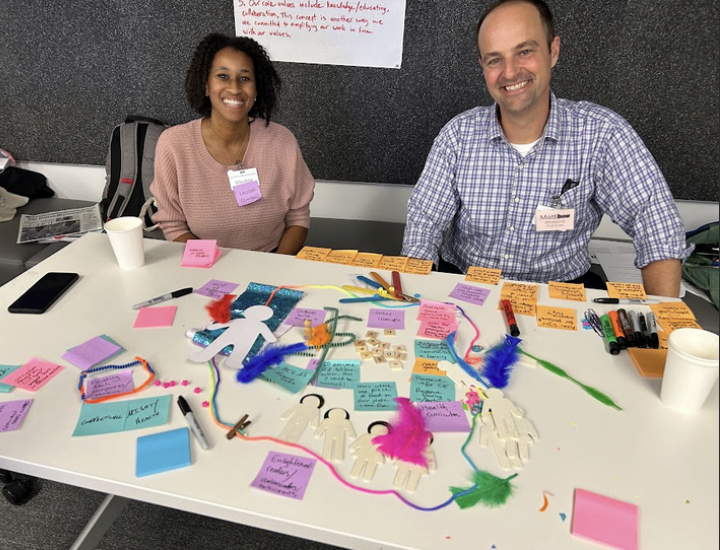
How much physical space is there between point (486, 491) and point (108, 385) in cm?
58

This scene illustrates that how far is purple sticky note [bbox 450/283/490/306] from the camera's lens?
3.38ft

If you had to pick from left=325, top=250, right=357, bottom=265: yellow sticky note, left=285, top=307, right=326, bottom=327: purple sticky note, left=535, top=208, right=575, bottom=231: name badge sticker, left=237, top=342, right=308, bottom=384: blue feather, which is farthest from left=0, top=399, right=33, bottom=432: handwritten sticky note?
left=535, top=208, right=575, bottom=231: name badge sticker

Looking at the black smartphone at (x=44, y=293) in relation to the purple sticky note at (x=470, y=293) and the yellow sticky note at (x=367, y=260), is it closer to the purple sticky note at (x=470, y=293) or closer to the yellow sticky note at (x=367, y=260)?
the yellow sticky note at (x=367, y=260)

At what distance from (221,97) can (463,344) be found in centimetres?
110

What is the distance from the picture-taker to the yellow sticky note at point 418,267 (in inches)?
45.2

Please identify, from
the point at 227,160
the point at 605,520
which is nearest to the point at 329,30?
the point at 227,160

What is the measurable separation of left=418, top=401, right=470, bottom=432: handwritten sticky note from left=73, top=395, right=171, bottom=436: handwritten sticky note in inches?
14.9

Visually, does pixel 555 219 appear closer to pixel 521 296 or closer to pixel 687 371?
pixel 521 296

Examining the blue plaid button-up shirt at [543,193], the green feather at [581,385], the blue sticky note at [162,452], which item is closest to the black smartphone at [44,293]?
the blue sticky note at [162,452]

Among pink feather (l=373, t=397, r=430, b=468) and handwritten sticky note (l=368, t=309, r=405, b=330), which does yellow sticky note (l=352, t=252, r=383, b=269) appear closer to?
handwritten sticky note (l=368, t=309, r=405, b=330)

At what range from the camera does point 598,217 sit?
1.46 metres

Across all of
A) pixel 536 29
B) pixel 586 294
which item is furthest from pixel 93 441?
pixel 536 29

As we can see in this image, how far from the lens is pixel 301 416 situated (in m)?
0.73

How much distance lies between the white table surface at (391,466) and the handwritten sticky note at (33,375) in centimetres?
1
